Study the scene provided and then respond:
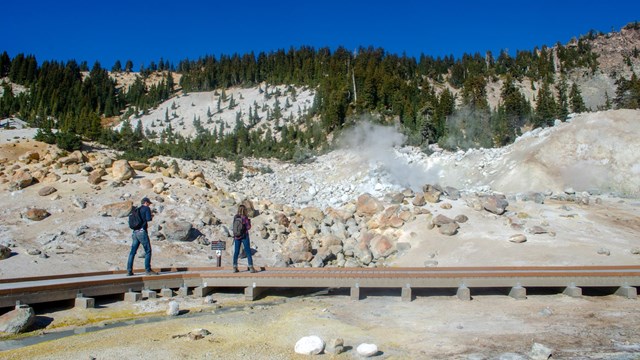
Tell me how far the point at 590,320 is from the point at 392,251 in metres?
9.34

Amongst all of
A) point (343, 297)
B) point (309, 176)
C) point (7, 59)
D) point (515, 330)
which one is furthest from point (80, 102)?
point (515, 330)

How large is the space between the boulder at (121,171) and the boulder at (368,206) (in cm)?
1049

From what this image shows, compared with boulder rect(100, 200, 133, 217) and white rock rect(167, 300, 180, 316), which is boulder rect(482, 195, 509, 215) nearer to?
white rock rect(167, 300, 180, 316)

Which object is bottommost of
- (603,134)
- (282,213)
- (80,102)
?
(282,213)

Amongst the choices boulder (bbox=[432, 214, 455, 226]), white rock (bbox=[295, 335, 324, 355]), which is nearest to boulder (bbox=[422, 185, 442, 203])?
boulder (bbox=[432, 214, 455, 226])

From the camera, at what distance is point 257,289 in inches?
431

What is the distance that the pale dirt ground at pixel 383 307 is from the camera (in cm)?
688

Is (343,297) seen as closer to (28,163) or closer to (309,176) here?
(28,163)

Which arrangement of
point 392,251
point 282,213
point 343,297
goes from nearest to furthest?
point 343,297
point 392,251
point 282,213

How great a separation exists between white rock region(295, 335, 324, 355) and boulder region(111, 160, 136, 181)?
16.7m

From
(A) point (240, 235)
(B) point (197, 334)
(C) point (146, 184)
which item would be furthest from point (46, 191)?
(B) point (197, 334)

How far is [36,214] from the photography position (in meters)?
16.9

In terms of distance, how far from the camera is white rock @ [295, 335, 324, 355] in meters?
6.48

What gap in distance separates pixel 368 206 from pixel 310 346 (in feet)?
48.6
